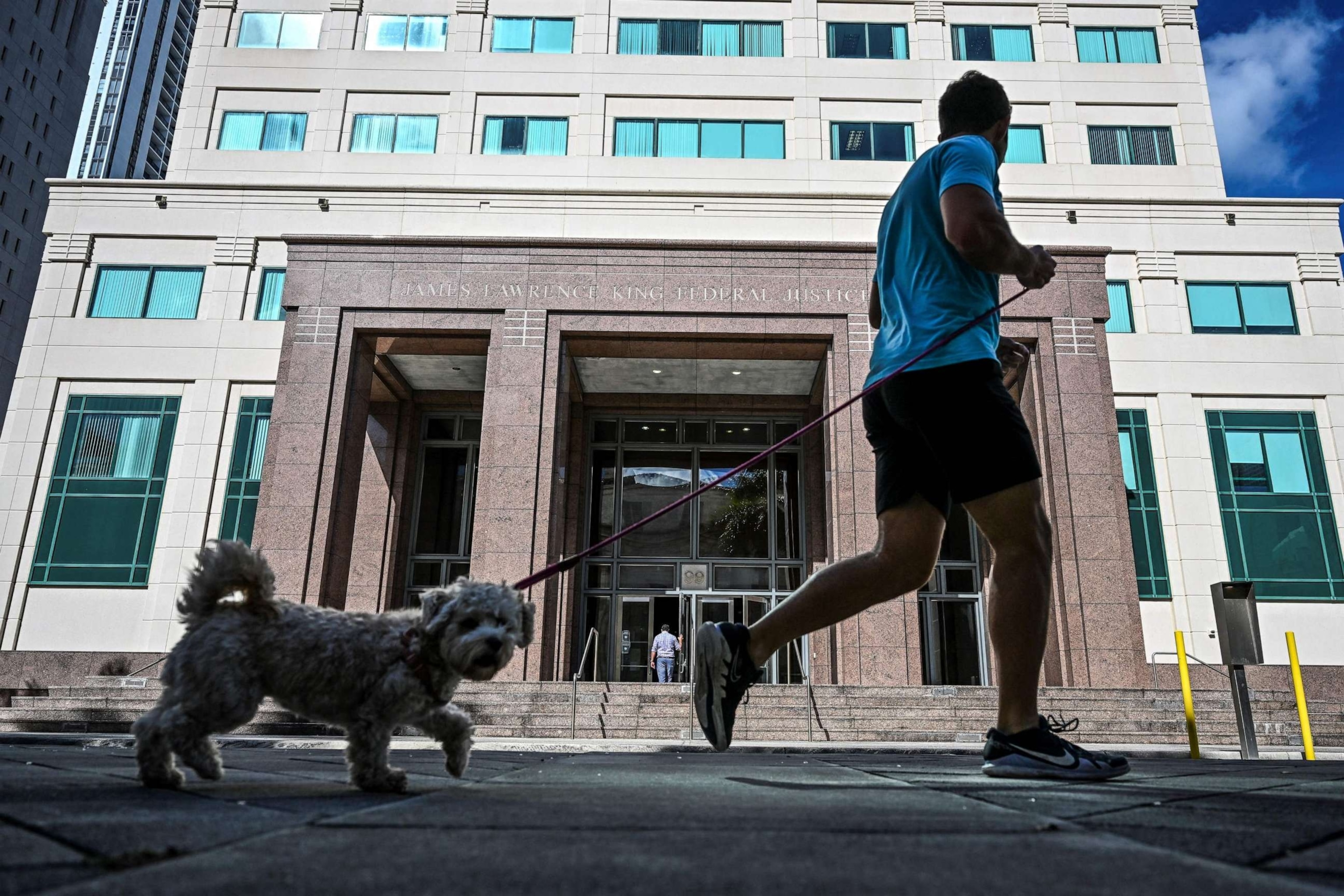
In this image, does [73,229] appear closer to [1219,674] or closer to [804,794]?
[804,794]

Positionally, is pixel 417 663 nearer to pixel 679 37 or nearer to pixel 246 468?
pixel 246 468

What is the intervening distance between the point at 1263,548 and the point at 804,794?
23.2m

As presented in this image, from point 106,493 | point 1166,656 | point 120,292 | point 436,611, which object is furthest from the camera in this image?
point 120,292

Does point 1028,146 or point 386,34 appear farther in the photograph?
point 386,34

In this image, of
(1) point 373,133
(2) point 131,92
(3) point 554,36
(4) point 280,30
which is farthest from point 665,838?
(2) point 131,92

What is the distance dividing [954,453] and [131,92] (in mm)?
123653

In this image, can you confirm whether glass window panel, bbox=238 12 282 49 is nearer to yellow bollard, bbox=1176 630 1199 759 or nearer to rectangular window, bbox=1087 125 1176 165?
rectangular window, bbox=1087 125 1176 165

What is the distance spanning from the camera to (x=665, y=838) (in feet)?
4.72

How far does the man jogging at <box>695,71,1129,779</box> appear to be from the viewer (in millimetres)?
3051

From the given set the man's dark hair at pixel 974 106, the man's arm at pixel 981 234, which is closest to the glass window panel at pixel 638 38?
the man's dark hair at pixel 974 106

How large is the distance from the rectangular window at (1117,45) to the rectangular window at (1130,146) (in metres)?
2.57

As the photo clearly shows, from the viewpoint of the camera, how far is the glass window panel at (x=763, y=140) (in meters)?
25.0

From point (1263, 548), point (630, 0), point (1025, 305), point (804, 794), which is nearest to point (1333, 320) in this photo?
point (1263, 548)

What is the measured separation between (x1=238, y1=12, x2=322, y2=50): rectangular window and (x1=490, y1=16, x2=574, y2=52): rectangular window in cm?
536
